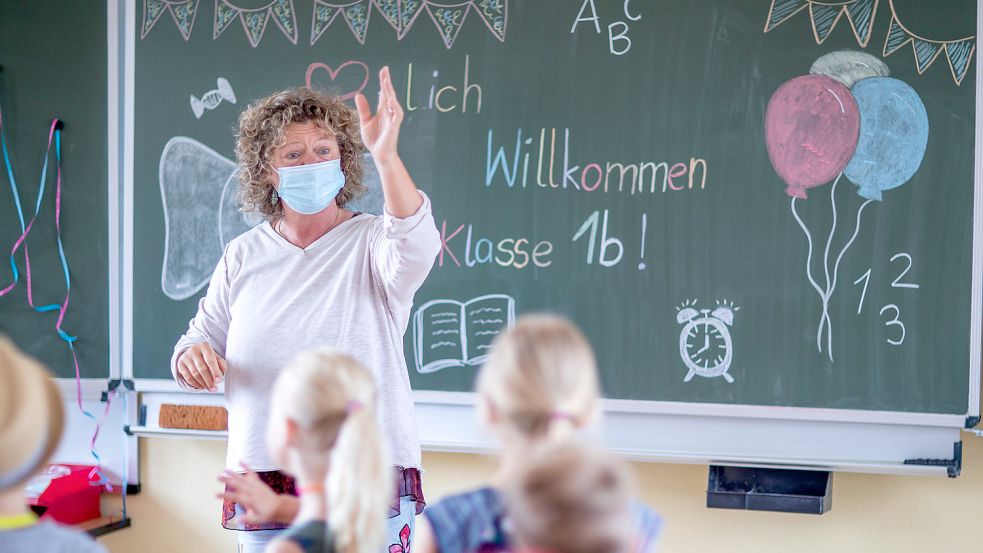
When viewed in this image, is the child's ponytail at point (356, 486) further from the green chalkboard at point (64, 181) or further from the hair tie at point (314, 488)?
the green chalkboard at point (64, 181)

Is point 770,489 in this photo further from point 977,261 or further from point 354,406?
point 354,406

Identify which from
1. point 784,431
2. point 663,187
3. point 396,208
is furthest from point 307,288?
point 784,431

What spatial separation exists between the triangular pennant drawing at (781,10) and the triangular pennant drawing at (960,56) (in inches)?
14.7

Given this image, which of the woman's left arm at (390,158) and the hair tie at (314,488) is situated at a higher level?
the woman's left arm at (390,158)

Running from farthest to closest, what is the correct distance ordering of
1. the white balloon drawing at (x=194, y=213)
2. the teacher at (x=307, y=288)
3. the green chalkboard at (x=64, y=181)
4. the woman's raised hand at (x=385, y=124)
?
the green chalkboard at (x=64, y=181) → the white balloon drawing at (x=194, y=213) → the teacher at (x=307, y=288) → the woman's raised hand at (x=385, y=124)

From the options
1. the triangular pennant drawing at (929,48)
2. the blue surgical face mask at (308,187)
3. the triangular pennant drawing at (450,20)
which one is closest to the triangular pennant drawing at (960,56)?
the triangular pennant drawing at (929,48)

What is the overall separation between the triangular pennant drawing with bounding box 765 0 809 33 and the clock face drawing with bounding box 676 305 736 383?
75cm

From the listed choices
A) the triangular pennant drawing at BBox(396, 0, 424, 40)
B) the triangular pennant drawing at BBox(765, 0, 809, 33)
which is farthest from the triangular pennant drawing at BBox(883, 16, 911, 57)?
the triangular pennant drawing at BBox(396, 0, 424, 40)

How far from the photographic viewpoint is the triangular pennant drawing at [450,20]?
2.76 m

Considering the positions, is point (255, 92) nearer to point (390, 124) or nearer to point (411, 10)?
point (411, 10)

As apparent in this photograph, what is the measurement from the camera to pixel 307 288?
6.50 ft

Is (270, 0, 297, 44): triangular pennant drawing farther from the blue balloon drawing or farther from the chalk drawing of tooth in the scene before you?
the blue balloon drawing

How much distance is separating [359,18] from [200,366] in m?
1.31

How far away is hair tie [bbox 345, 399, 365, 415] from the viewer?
4.29 ft
